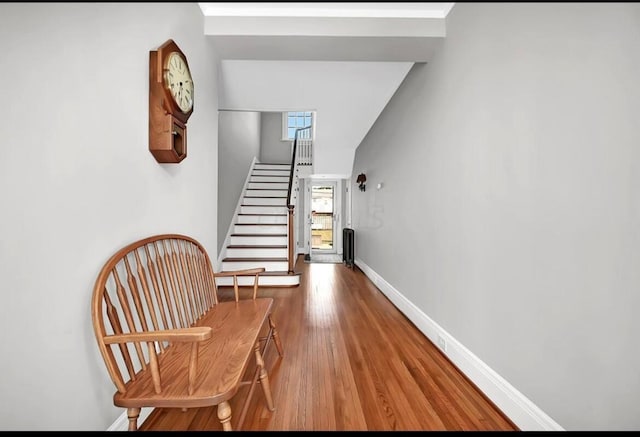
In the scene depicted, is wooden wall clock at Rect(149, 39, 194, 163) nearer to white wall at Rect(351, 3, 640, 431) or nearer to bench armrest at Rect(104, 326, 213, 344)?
bench armrest at Rect(104, 326, 213, 344)

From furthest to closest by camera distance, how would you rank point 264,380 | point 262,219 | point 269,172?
1. point 269,172
2. point 262,219
3. point 264,380

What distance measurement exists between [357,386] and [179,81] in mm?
2200

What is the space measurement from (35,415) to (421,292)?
2.76 m

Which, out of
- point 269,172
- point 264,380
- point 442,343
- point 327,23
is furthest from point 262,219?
point 264,380

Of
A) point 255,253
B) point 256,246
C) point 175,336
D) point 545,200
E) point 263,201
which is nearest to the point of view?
point 175,336

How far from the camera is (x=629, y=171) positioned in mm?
1077

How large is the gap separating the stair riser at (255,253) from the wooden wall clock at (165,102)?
129 inches

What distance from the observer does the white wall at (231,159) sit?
4891 mm

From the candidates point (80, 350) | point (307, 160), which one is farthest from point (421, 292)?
point (307, 160)

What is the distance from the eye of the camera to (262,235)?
17.4 ft

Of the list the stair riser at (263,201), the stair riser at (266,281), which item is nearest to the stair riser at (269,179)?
the stair riser at (263,201)

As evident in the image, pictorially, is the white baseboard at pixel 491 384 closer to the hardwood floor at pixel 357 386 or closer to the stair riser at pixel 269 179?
the hardwood floor at pixel 357 386

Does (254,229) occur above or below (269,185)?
below

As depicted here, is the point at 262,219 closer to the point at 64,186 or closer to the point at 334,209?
the point at 334,209
